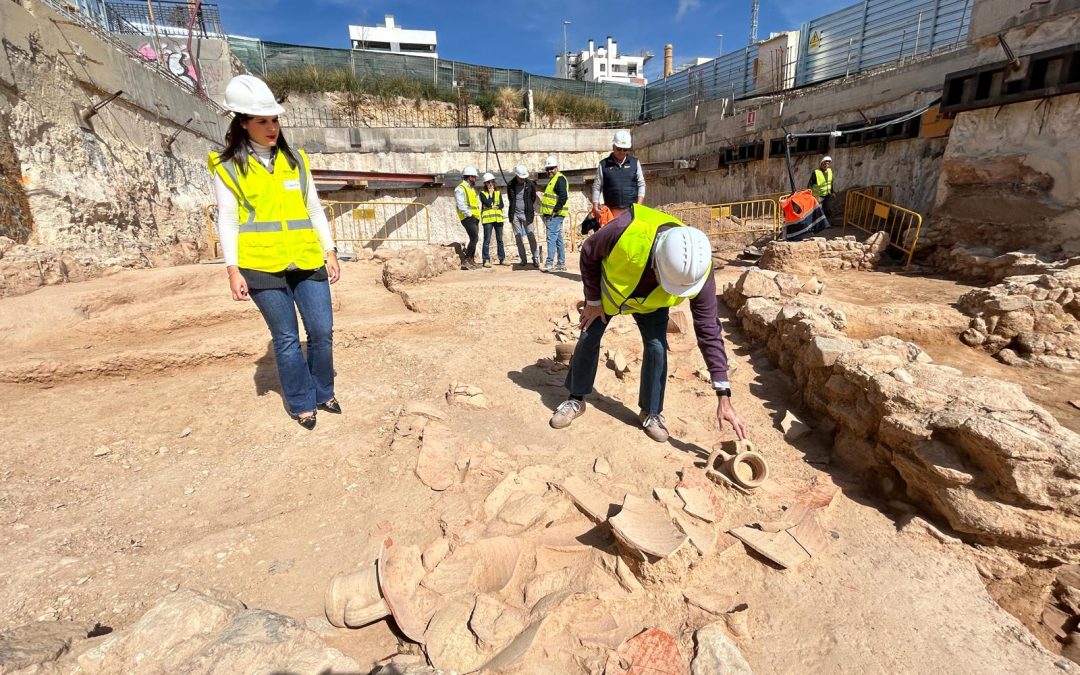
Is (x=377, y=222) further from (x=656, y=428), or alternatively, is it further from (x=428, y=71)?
(x=656, y=428)

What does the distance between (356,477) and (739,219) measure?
10800 mm

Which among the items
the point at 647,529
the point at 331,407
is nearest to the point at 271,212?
the point at 331,407

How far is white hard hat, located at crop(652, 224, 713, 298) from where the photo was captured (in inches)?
87.5

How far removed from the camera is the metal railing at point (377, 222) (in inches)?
519

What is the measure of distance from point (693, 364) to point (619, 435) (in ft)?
4.93

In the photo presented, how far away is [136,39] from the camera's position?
1266 cm

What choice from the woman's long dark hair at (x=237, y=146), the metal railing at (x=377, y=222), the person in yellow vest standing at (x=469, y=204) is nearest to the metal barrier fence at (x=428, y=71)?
the metal railing at (x=377, y=222)

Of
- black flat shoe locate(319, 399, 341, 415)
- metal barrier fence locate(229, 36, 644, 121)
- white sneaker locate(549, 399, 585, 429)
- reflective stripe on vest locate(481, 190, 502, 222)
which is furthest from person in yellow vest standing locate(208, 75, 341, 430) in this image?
metal barrier fence locate(229, 36, 644, 121)

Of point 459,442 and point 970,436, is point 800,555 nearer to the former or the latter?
point 970,436

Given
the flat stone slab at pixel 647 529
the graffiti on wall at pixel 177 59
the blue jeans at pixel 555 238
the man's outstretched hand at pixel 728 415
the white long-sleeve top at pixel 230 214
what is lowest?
the flat stone slab at pixel 647 529

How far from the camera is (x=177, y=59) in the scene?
41.6 ft

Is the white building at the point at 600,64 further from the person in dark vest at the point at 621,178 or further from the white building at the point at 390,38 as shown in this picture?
the person in dark vest at the point at 621,178

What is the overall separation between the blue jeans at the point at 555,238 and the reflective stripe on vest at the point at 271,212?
198 inches

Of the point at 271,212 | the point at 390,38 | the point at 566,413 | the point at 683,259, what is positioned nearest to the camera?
the point at 683,259
